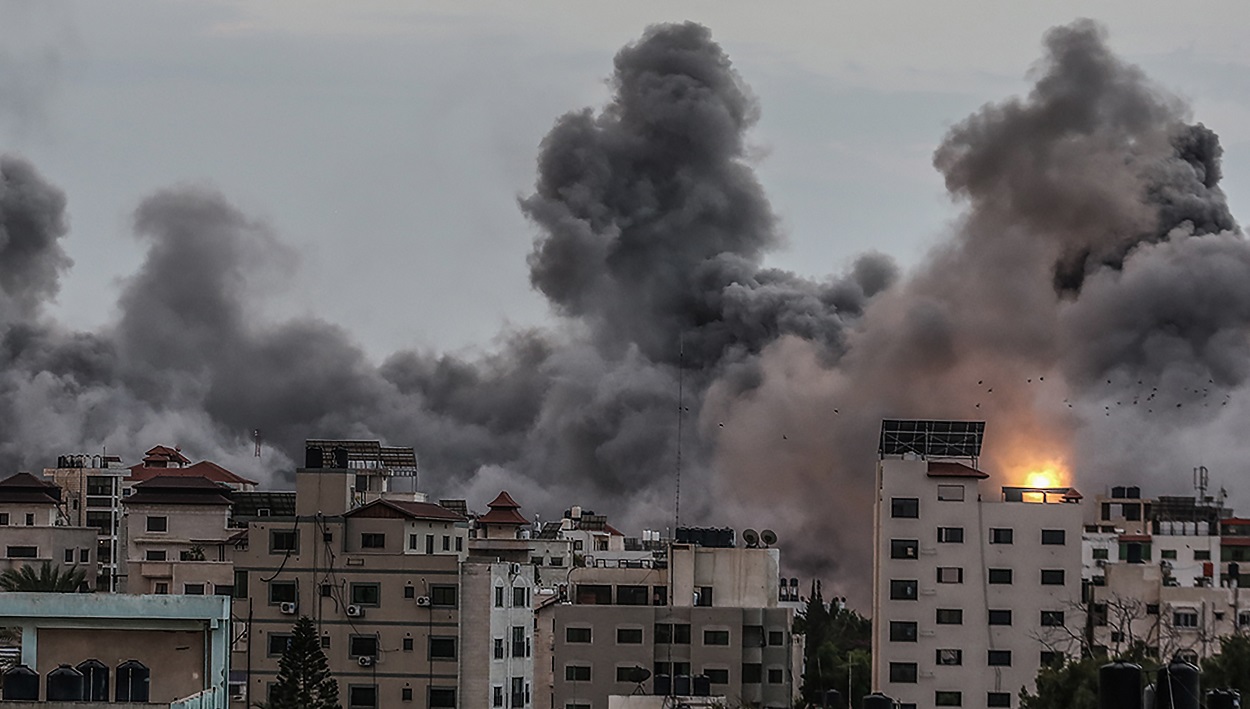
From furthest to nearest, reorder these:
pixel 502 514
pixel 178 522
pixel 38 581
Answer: pixel 502 514
pixel 178 522
pixel 38 581

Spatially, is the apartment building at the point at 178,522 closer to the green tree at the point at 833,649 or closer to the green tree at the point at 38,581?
the green tree at the point at 38,581

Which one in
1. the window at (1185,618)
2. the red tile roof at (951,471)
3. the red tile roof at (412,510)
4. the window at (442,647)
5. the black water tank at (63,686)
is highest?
the red tile roof at (951,471)

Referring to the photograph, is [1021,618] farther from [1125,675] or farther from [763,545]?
[1125,675]

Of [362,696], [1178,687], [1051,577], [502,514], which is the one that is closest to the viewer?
[1178,687]

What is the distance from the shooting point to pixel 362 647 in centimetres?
5825

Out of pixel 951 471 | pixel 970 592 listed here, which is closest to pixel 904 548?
pixel 970 592

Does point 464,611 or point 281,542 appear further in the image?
point 281,542

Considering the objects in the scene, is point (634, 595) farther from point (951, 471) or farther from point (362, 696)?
point (362, 696)

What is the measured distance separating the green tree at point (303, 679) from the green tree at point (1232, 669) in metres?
18.0

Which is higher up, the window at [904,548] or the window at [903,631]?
the window at [904,548]

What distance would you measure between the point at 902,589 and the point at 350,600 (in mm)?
14322

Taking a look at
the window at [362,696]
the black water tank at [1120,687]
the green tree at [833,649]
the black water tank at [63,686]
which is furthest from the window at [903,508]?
the black water tank at [1120,687]

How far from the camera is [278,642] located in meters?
58.1

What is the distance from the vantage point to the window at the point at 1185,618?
2630 inches
